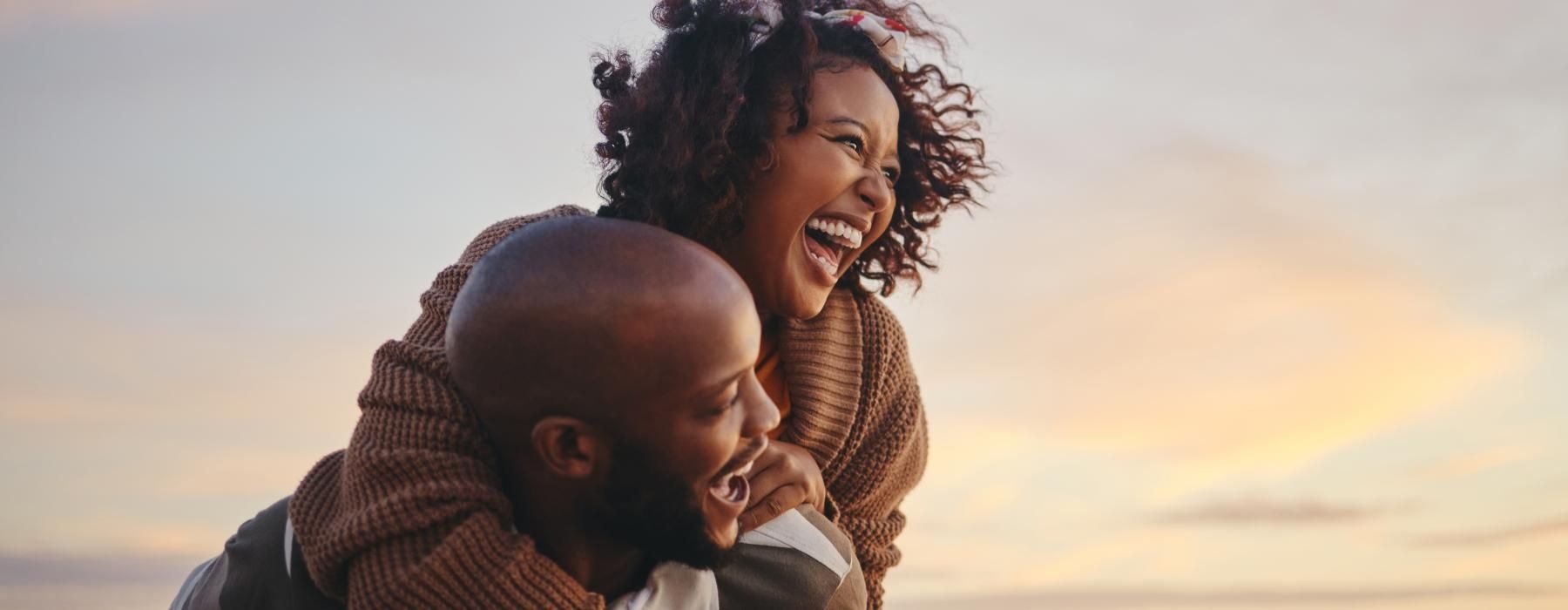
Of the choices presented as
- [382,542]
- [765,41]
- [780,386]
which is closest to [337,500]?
[382,542]

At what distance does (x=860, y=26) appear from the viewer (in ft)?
13.6

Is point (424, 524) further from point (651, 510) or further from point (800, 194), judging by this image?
point (800, 194)

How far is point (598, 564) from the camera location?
9.79ft

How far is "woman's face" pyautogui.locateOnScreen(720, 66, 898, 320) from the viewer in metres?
3.91

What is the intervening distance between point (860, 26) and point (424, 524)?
194 cm

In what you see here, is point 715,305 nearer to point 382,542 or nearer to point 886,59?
point 382,542

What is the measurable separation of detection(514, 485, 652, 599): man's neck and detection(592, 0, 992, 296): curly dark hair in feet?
3.66

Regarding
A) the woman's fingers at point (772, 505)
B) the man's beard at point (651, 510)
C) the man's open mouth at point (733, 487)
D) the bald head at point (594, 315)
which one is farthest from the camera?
the woman's fingers at point (772, 505)

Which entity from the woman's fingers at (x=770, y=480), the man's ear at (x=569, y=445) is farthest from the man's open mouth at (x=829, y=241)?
the man's ear at (x=569, y=445)

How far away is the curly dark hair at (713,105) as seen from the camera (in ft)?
12.9

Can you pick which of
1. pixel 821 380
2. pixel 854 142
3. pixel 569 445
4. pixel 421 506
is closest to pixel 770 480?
pixel 821 380

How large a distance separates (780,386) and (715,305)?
1316mm

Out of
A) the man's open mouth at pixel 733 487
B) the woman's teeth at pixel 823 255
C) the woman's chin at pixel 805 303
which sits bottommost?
the man's open mouth at pixel 733 487

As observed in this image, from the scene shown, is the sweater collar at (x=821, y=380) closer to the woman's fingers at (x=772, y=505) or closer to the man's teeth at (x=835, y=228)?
the man's teeth at (x=835, y=228)
